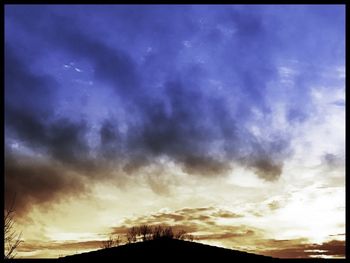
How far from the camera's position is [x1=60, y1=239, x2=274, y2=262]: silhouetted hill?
16.6 m

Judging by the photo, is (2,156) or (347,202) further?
(2,156)

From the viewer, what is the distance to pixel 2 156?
1355cm

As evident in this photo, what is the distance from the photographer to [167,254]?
16594 millimetres

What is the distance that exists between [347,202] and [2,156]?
10313 mm

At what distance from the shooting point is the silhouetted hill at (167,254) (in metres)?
16.6
